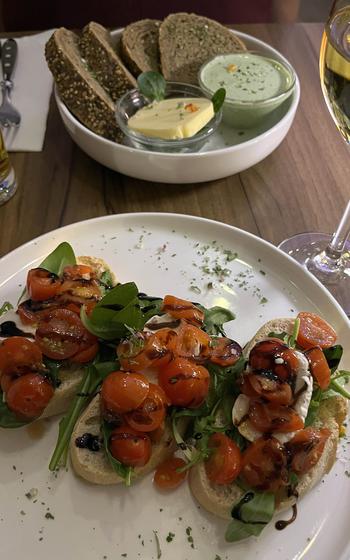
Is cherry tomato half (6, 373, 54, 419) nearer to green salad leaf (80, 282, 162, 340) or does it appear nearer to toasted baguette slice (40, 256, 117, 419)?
toasted baguette slice (40, 256, 117, 419)

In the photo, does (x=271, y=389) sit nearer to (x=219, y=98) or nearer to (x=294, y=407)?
(x=294, y=407)

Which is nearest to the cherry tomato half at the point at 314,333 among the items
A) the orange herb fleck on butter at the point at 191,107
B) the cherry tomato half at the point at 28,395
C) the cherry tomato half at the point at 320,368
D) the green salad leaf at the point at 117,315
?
the cherry tomato half at the point at 320,368

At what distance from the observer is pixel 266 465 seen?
3.67ft

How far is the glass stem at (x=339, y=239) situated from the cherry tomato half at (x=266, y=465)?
75cm

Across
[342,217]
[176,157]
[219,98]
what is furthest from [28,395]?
[219,98]

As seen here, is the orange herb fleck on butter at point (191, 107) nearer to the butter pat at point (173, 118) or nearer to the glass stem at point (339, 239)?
the butter pat at point (173, 118)

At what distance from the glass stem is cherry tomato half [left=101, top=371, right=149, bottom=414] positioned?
82 centimetres

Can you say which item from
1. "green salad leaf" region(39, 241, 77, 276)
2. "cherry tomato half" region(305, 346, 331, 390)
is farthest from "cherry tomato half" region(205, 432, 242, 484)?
"green salad leaf" region(39, 241, 77, 276)

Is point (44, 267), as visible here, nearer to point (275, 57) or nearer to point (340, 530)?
point (340, 530)

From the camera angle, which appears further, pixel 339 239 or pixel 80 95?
pixel 80 95

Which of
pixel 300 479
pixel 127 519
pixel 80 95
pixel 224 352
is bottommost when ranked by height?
→ pixel 127 519

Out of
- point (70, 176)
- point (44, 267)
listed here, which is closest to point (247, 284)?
point (44, 267)

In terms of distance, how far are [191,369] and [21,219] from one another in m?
0.93

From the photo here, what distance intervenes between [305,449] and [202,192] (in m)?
1.07
